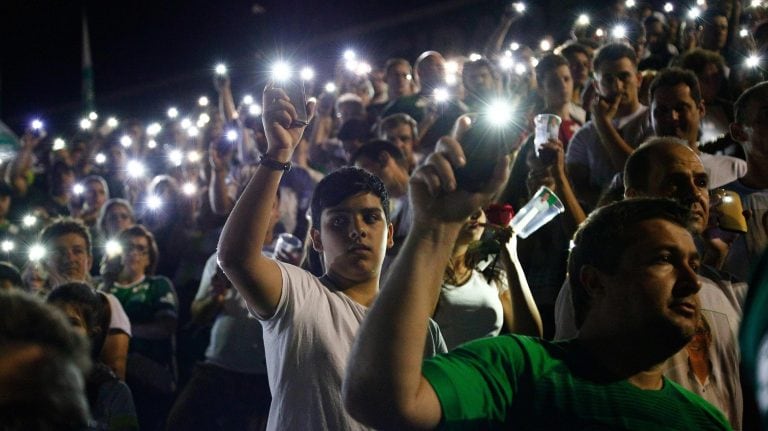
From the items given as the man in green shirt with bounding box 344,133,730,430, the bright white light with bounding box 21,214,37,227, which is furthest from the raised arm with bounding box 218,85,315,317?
the bright white light with bounding box 21,214,37,227

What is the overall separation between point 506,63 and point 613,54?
360 centimetres

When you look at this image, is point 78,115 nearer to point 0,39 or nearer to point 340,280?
point 0,39

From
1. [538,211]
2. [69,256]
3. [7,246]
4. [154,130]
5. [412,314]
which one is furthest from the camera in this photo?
[154,130]

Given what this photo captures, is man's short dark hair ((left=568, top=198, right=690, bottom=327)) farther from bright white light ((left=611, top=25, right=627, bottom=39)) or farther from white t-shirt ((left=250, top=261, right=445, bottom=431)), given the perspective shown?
bright white light ((left=611, top=25, right=627, bottom=39))

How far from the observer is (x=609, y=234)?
2336 mm

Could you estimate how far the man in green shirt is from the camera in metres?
1.77

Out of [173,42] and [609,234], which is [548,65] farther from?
[173,42]

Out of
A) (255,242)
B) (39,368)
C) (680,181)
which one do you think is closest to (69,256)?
(255,242)

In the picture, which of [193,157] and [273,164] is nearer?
[273,164]

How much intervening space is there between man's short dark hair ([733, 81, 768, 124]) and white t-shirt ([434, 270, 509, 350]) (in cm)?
173

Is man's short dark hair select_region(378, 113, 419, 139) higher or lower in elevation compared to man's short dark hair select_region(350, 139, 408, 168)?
higher

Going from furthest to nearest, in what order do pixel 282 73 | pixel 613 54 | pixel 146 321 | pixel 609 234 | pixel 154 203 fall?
pixel 154 203, pixel 146 321, pixel 613 54, pixel 282 73, pixel 609 234

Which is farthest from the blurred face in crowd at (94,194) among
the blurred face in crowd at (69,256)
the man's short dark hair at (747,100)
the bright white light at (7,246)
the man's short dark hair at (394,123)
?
the man's short dark hair at (747,100)

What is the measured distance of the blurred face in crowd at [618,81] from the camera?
5.64 metres
